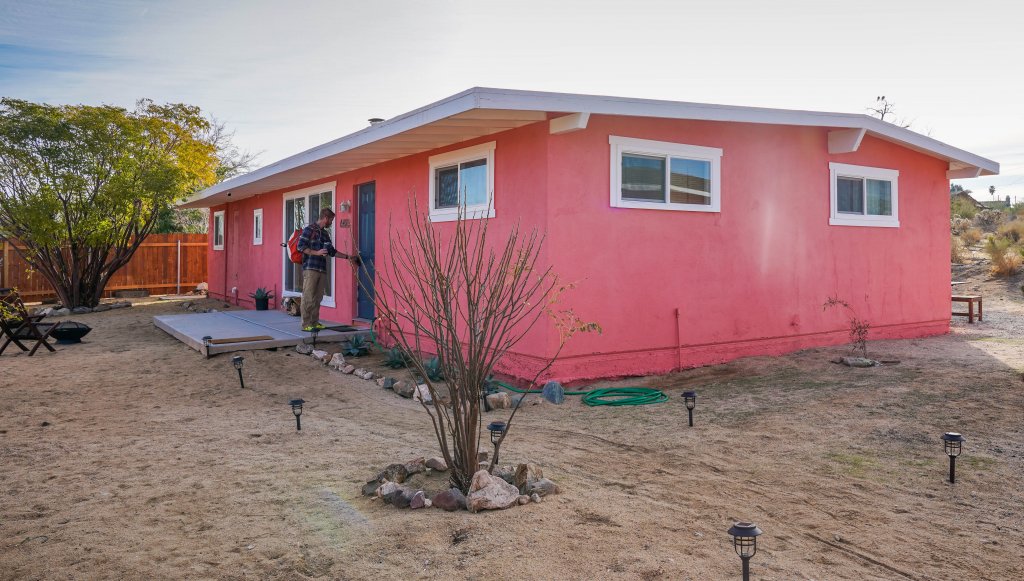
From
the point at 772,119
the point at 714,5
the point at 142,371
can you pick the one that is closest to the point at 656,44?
the point at 714,5

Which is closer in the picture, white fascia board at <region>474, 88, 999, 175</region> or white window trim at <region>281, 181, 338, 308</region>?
white fascia board at <region>474, 88, 999, 175</region>

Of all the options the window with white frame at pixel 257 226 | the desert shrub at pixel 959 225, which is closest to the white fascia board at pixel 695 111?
the window with white frame at pixel 257 226

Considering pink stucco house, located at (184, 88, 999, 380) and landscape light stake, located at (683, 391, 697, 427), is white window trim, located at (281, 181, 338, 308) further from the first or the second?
landscape light stake, located at (683, 391, 697, 427)

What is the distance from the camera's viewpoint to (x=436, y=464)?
4336 millimetres

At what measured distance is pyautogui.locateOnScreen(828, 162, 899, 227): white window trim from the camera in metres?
9.50

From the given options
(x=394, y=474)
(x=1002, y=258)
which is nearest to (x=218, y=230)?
(x=394, y=474)

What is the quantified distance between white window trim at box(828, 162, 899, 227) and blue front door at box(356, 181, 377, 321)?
6.47 m

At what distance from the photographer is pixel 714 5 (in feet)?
31.1

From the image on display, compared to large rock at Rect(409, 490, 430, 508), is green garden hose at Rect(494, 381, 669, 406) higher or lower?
higher

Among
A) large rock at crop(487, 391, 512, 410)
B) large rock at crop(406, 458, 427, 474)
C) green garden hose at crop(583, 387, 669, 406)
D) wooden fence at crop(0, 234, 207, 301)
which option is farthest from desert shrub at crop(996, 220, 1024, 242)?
wooden fence at crop(0, 234, 207, 301)

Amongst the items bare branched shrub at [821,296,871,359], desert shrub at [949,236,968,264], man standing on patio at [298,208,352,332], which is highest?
→ desert shrub at [949,236,968,264]

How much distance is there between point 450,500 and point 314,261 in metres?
7.02

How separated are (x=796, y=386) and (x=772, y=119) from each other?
320 centimetres

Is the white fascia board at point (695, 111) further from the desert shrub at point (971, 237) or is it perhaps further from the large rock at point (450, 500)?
the desert shrub at point (971, 237)
